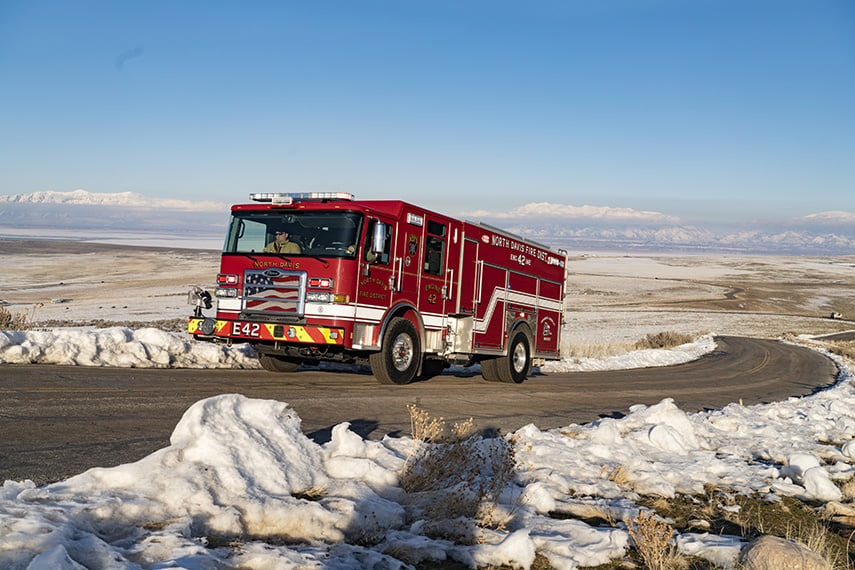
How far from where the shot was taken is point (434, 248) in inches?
585

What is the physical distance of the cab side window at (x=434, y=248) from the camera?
1463 centimetres

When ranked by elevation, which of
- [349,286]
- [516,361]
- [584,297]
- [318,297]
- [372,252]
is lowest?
[584,297]

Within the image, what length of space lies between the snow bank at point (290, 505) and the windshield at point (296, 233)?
588cm

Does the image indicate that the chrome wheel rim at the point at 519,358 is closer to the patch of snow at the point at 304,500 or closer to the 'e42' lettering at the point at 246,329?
the 'e42' lettering at the point at 246,329

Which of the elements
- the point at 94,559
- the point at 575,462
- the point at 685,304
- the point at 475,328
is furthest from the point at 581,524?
the point at 685,304

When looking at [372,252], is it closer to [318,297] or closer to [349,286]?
[349,286]

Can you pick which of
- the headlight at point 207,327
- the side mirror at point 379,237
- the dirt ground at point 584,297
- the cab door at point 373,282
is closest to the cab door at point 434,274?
the cab door at point 373,282

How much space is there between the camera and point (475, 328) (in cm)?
1584

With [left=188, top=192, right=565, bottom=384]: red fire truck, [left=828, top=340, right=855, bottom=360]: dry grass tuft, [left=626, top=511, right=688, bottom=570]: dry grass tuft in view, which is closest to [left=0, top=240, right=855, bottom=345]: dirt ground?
[left=828, top=340, right=855, bottom=360]: dry grass tuft

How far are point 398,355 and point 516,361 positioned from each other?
15.3 ft

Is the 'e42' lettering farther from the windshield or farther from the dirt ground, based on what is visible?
the dirt ground

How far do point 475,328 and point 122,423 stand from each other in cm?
871

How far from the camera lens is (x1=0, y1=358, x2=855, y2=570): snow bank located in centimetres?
408

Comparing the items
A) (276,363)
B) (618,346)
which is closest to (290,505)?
(276,363)
